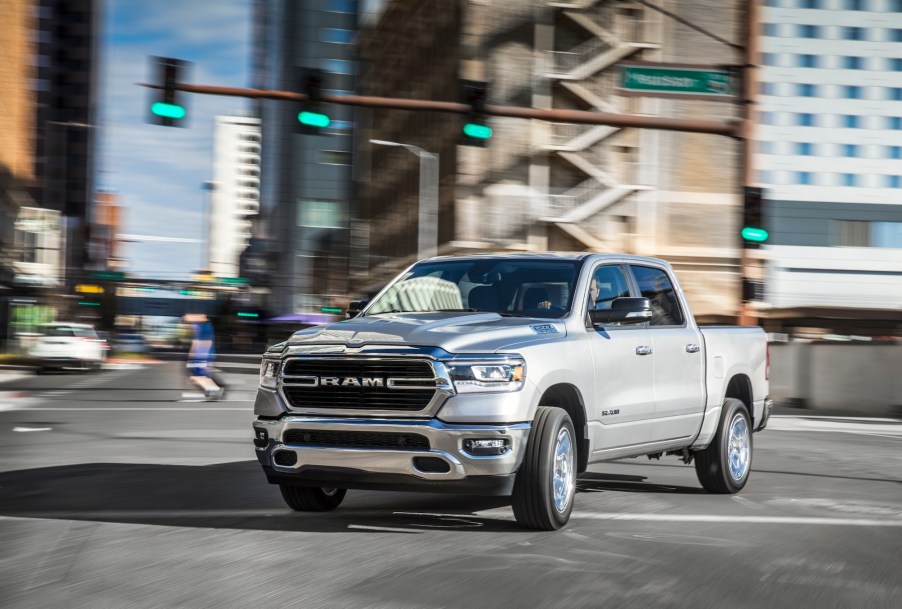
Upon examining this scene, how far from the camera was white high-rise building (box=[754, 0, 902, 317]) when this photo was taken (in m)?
97.4

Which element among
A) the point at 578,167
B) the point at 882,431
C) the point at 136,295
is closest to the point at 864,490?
the point at 882,431

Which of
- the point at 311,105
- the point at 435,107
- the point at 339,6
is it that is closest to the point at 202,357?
the point at 311,105

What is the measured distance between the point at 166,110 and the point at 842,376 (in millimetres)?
13369

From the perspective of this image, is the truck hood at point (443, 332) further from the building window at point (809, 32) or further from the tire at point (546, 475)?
the building window at point (809, 32)

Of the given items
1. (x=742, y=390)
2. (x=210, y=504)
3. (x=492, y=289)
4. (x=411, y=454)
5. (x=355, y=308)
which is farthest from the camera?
(x=742, y=390)

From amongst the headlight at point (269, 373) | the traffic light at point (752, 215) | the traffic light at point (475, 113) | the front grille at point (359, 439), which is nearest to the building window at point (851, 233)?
the traffic light at point (752, 215)

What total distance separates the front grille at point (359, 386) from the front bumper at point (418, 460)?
0.10 metres

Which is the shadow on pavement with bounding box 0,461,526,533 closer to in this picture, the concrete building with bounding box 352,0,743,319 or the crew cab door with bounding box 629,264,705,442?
the crew cab door with bounding box 629,264,705,442

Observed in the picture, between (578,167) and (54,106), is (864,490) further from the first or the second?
(54,106)

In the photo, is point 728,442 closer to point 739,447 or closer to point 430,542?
point 739,447

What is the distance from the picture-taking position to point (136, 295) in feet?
472

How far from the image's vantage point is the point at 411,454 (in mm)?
7184

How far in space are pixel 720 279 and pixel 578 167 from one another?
740 centimetres

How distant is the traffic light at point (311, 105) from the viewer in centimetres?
1927
